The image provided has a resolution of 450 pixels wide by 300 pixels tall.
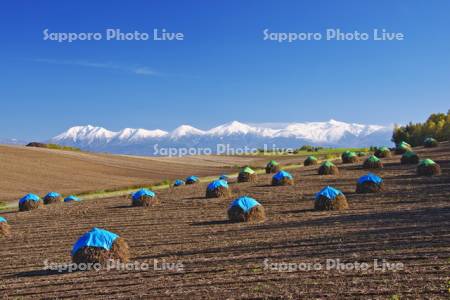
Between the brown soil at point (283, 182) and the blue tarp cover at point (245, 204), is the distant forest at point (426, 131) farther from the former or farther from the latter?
the blue tarp cover at point (245, 204)

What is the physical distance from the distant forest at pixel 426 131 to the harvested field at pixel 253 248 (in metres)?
84.6

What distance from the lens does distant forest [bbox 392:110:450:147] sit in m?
109

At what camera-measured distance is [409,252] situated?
1477cm

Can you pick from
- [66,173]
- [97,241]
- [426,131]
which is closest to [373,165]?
[97,241]

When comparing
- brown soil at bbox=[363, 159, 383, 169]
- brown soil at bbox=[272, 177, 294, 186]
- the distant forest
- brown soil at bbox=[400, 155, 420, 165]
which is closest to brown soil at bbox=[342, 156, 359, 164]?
brown soil at bbox=[400, 155, 420, 165]

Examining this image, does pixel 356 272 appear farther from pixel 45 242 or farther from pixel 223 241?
pixel 45 242

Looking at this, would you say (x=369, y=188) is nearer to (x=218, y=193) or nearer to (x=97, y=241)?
(x=218, y=193)

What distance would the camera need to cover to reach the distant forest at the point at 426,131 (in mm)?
108875

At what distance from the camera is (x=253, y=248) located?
1691cm

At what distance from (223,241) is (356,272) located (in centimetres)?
650

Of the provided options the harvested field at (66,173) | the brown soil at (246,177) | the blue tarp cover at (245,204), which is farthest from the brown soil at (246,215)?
the harvested field at (66,173)

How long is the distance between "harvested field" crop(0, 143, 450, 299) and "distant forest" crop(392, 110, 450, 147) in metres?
84.6

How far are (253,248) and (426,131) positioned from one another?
10429cm

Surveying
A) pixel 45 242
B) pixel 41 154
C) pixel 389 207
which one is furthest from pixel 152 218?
pixel 41 154
